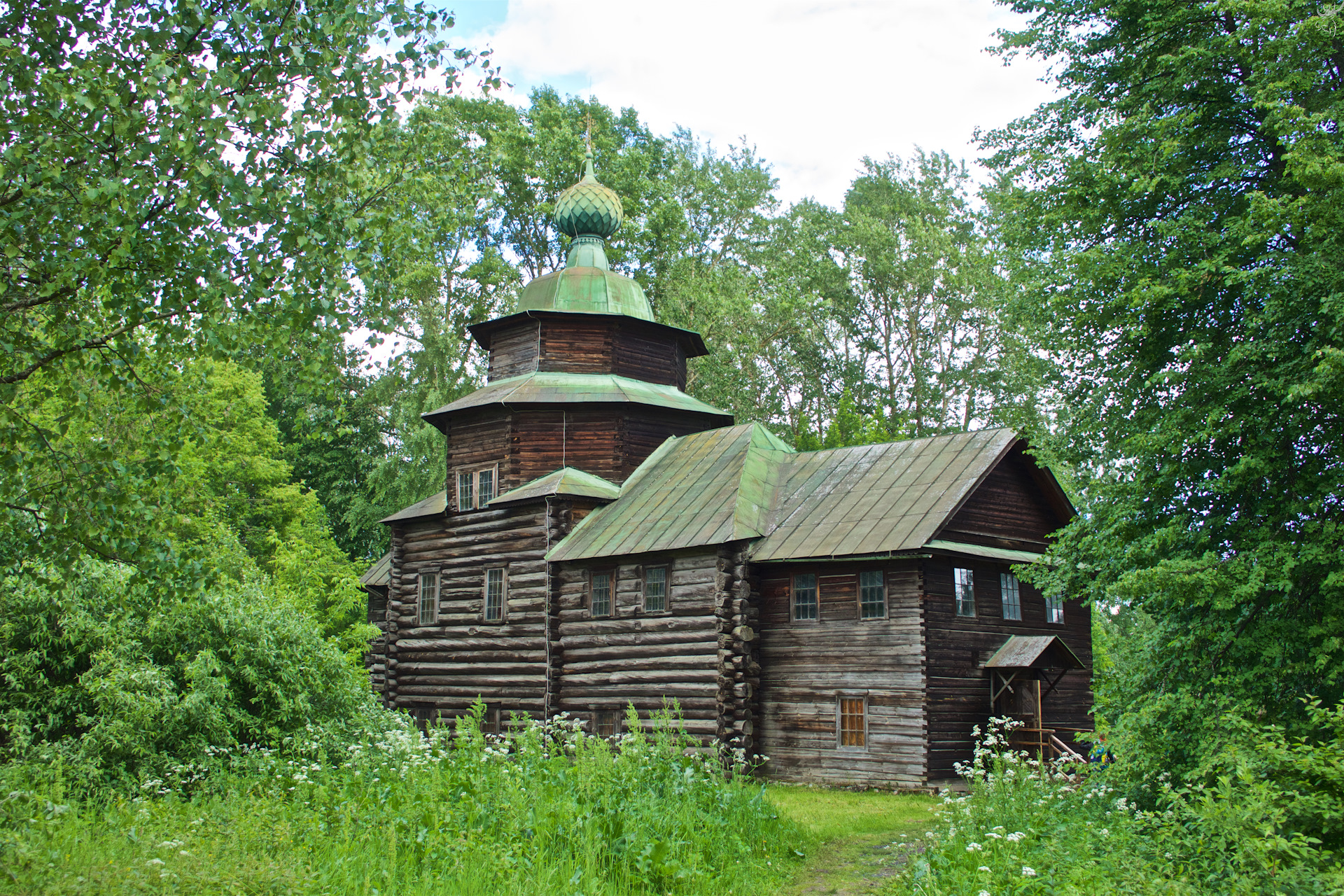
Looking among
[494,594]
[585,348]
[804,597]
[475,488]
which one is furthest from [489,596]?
[804,597]

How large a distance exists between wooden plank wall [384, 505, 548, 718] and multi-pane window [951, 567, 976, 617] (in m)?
8.31

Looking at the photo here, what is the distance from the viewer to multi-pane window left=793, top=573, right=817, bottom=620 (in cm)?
1955

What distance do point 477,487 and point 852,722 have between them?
33.9 feet

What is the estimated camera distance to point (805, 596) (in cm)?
1967

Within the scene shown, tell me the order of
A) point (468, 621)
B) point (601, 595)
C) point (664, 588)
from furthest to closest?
point (468, 621) → point (601, 595) → point (664, 588)

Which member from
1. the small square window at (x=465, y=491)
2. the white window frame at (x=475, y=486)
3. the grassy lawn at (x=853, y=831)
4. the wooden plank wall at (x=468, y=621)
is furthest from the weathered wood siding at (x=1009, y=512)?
the small square window at (x=465, y=491)

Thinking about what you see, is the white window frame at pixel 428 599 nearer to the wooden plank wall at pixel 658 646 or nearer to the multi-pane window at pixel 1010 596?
the wooden plank wall at pixel 658 646

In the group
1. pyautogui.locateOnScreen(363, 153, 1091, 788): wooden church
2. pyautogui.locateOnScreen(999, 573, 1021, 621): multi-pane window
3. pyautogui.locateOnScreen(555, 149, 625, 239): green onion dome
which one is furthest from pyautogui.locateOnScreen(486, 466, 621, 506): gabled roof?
pyautogui.locateOnScreen(555, 149, 625, 239): green onion dome

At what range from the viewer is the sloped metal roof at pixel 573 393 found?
24.0m

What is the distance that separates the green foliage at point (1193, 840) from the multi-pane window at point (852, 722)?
8.25 m

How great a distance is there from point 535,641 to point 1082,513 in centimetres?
1221

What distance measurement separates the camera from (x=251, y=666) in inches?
521

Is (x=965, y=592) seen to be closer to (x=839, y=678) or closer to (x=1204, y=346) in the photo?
(x=839, y=678)

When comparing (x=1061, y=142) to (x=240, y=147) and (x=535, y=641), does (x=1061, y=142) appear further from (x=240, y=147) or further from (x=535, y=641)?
(x=535, y=641)
